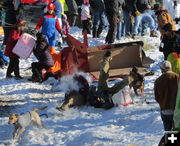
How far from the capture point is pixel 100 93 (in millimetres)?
6590

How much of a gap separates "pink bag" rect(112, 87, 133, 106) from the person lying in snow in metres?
0.10

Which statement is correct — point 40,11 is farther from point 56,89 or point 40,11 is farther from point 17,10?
point 56,89

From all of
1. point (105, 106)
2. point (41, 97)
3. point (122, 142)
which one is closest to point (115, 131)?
point (122, 142)

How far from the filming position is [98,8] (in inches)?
447

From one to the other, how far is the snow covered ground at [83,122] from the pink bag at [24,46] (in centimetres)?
86

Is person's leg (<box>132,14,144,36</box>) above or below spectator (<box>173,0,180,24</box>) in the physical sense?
below

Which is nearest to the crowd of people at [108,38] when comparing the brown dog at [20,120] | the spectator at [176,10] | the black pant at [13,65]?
the black pant at [13,65]

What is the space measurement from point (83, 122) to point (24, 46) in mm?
3121

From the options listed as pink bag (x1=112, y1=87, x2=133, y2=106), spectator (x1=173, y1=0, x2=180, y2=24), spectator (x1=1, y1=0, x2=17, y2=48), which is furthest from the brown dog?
spectator (x1=173, y1=0, x2=180, y2=24)

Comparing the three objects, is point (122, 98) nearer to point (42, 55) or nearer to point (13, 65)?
point (42, 55)

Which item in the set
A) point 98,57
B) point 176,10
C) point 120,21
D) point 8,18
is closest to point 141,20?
point 120,21

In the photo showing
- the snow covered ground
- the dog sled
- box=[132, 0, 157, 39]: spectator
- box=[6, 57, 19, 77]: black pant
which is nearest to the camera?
the snow covered ground

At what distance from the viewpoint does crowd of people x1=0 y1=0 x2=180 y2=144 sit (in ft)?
14.7

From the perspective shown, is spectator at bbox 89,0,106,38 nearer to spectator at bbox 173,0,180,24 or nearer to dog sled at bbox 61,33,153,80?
dog sled at bbox 61,33,153,80
